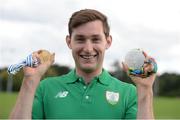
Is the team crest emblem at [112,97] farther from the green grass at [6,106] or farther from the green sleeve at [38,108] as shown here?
the green grass at [6,106]

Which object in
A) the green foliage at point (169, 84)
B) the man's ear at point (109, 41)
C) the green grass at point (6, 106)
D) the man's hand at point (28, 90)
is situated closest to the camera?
the man's hand at point (28, 90)

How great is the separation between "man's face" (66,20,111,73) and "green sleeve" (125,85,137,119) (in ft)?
1.42

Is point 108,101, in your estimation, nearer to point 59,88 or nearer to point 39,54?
point 59,88

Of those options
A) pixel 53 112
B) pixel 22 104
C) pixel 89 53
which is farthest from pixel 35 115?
pixel 89 53

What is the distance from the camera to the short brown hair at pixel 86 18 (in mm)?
4629

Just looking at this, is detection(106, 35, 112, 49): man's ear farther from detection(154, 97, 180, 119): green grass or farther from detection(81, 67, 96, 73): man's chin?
detection(154, 97, 180, 119): green grass

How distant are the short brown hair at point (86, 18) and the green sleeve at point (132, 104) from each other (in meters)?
0.59

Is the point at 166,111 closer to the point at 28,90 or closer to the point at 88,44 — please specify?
the point at 88,44

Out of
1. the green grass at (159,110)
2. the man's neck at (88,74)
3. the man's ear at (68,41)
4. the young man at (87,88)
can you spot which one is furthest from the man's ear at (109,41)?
the green grass at (159,110)

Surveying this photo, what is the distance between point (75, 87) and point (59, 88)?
154 millimetres

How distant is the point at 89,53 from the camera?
15.0 ft

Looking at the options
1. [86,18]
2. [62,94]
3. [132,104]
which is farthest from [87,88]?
[86,18]

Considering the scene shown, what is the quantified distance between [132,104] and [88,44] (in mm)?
699

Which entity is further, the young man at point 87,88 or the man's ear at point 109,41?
the man's ear at point 109,41
